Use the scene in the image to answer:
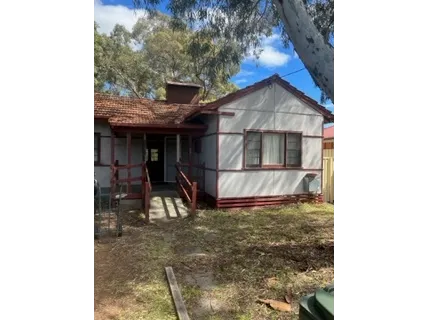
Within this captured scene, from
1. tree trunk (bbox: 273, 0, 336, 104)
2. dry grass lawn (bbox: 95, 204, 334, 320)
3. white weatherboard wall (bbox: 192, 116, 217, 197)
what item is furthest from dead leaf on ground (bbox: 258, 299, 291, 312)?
white weatherboard wall (bbox: 192, 116, 217, 197)

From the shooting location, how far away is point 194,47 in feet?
20.2

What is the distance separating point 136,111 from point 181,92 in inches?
130

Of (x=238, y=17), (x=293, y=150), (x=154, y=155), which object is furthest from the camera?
(x=154, y=155)

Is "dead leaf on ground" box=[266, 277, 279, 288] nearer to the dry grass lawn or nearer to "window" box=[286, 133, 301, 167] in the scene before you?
the dry grass lawn

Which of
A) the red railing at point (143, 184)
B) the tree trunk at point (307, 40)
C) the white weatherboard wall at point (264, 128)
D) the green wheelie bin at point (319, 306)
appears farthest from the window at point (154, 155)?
the green wheelie bin at point (319, 306)

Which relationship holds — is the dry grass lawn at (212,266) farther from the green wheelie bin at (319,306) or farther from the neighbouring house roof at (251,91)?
the neighbouring house roof at (251,91)

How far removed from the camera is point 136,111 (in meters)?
8.91

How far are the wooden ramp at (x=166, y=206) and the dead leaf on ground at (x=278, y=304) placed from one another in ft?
12.5

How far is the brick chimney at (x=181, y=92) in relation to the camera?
11.5 metres

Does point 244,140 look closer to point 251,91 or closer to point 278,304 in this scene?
point 251,91

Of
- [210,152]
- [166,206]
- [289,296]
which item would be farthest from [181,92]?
[289,296]

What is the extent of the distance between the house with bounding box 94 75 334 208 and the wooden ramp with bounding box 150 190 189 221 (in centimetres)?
52
